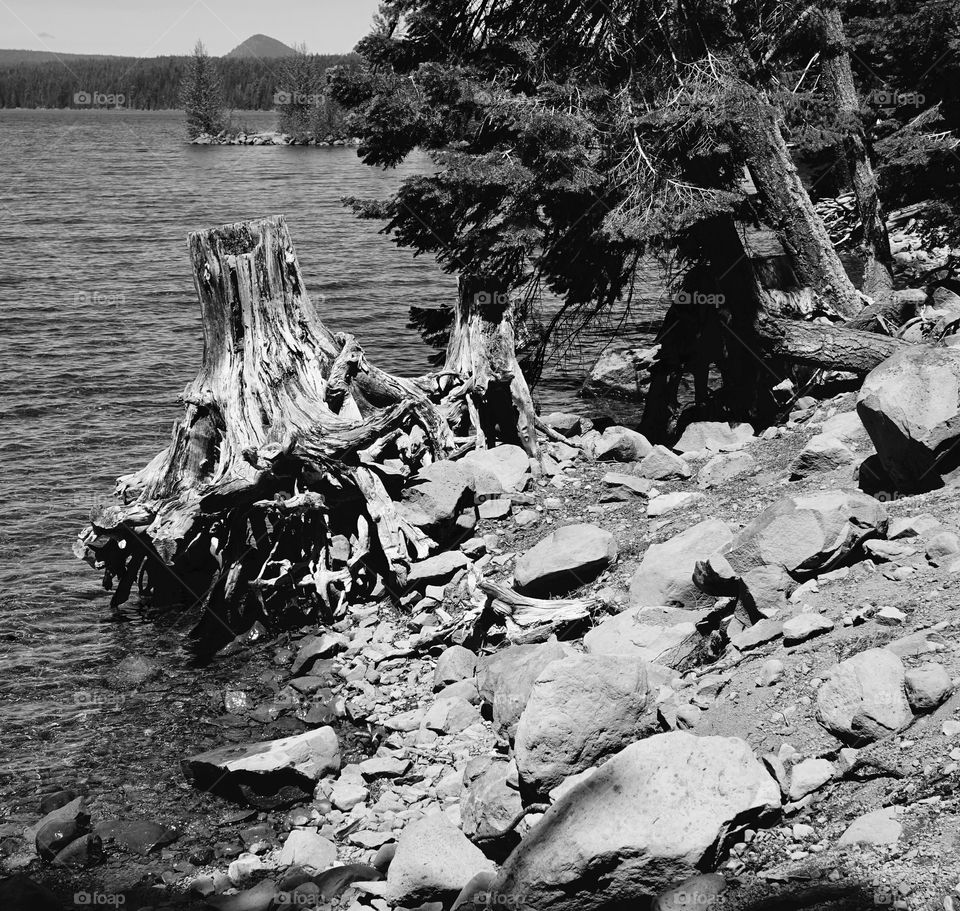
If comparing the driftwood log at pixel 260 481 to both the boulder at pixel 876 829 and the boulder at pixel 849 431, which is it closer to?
the boulder at pixel 849 431

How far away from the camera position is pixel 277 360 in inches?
507

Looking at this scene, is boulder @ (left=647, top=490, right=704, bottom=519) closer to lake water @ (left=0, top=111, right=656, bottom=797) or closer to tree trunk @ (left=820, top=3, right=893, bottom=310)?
lake water @ (left=0, top=111, right=656, bottom=797)

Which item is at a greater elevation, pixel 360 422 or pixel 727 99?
pixel 727 99

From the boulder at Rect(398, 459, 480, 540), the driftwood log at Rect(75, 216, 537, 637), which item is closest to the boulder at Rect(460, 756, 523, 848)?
the driftwood log at Rect(75, 216, 537, 637)

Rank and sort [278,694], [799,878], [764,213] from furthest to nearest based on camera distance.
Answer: [764,213] < [278,694] < [799,878]

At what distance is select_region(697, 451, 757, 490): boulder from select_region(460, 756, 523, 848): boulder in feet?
18.8

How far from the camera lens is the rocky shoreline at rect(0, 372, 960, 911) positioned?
235 inches

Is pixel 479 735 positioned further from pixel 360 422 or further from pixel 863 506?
pixel 360 422

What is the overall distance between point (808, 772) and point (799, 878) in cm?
84

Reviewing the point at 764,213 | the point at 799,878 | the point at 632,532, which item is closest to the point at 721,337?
the point at 764,213

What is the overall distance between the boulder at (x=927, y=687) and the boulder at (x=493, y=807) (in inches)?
104

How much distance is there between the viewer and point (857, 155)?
1867 centimetres

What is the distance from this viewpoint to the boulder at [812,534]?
8500 mm

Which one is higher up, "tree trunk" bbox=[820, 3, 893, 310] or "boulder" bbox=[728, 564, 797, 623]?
"tree trunk" bbox=[820, 3, 893, 310]
